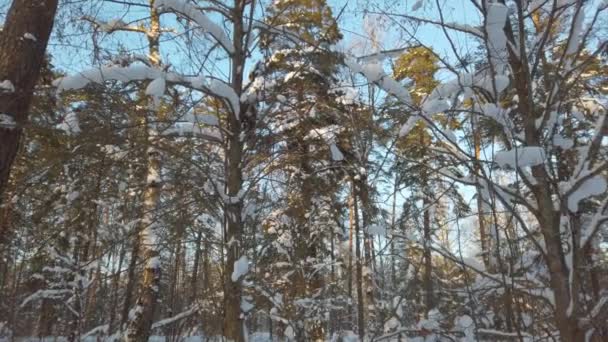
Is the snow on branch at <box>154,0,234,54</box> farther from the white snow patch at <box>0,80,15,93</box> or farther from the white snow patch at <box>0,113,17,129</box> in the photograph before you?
the white snow patch at <box>0,113,17,129</box>

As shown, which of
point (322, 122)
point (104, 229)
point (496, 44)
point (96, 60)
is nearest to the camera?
point (496, 44)

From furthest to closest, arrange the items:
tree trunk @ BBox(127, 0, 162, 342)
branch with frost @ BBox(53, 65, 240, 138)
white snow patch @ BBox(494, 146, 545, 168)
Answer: tree trunk @ BBox(127, 0, 162, 342) → branch with frost @ BBox(53, 65, 240, 138) → white snow patch @ BBox(494, 146, 545, 168)

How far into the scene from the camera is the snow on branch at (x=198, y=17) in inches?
142

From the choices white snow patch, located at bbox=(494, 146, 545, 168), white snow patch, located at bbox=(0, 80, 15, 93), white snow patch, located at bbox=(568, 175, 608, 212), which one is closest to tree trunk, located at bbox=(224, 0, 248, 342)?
white snow patch, located at bbox=(0, 80, 15, 93)

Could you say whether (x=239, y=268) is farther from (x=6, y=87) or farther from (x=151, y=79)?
(x=6, y=87)

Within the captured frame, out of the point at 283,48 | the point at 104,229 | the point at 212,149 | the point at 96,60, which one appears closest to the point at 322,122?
the point at 283,48

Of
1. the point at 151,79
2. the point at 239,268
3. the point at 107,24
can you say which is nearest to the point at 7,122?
the point at 151,79

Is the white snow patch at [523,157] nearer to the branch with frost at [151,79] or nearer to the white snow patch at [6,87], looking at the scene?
the branch with frost at [151,79]

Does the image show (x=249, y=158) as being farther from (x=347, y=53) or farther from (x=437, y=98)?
(x=437, y=98)

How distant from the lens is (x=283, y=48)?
15.1ft

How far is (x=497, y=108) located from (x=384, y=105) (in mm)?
694

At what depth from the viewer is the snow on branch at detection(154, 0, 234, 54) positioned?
3617 mm

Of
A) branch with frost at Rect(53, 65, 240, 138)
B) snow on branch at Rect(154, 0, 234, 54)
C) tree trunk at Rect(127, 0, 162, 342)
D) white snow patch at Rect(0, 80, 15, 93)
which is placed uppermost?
snow on branch at Rect(154, 0, 234, 54)

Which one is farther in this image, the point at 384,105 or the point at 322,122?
the point at 322,122
